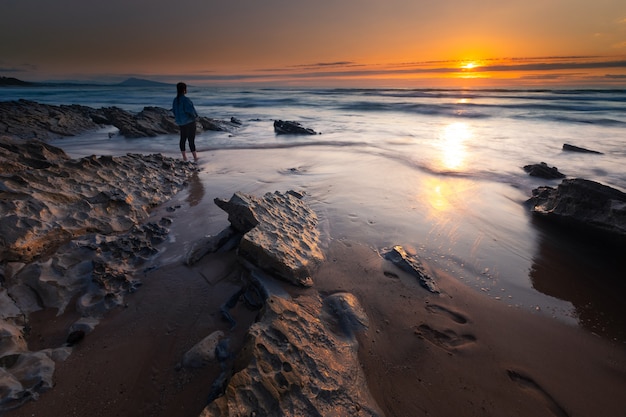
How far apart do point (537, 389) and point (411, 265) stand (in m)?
1.49

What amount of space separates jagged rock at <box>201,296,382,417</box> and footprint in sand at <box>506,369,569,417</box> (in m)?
1.11

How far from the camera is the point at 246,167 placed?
788 centimetres

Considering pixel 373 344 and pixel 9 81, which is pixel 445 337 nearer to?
pixel 373 344

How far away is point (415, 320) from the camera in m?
2.65

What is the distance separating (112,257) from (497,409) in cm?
372

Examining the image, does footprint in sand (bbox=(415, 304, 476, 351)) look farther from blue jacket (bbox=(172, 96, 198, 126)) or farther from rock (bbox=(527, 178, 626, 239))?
blue jacket (bbox=(172, 96, 198, 126))

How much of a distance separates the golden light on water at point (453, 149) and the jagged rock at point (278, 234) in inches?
219

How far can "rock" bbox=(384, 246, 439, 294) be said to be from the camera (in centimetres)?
312

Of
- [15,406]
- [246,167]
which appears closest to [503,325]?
[15,406]

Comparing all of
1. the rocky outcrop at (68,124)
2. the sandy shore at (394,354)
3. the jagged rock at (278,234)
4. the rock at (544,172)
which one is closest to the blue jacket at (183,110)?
the jagged rock at (278,234)

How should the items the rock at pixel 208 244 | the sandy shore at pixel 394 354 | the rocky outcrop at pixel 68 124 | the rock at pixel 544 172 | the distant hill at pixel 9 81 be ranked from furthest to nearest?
the distant hill at pixel 9 81 < the rocky outcrop at pixel 68 124 < the rock at pixel 544 172 < the rock at pixel 208 244 < the sandy shore at pixel 394 354

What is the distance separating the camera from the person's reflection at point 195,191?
5.35m

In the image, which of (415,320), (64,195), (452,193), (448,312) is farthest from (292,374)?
(452,193)

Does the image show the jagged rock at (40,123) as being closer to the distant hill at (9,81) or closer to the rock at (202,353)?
the rock at (202,353)
